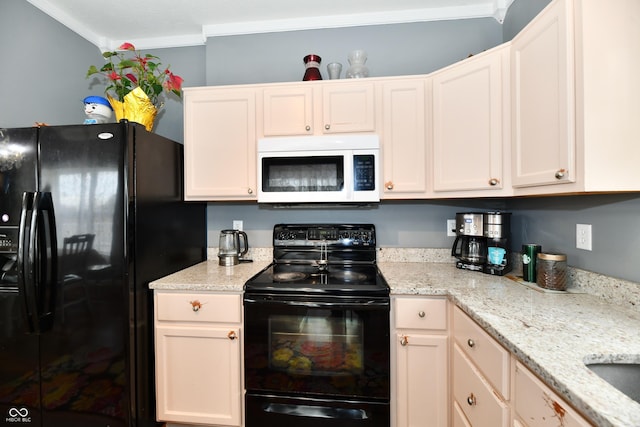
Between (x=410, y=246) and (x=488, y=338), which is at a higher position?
(x=410, y=246)

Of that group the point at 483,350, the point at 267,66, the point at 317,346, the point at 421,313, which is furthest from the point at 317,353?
the point at 267,66

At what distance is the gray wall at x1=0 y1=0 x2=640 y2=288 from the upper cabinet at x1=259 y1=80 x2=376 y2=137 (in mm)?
432

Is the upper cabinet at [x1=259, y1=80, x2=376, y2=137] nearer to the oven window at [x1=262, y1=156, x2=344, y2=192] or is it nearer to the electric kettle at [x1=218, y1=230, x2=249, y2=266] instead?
the oven window at [x1=262, y1=156, x2=344, y2=192]

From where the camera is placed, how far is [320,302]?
1487mm

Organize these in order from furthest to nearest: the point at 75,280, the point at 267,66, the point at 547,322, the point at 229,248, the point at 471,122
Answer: the point at 267,66, the point at 229,248, the point at 471,122, the point at 75,280, the point at 547,322

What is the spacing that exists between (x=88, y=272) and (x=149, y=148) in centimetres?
73

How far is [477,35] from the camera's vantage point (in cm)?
204

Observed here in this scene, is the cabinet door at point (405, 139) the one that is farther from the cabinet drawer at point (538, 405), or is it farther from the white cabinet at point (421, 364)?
the cabinet drawer at point (538, 405)

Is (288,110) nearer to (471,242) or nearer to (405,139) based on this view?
(405,139)

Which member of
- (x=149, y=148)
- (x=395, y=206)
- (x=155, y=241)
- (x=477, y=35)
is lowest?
(x=155, y=241)

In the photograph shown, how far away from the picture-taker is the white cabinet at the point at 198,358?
5.07 ft

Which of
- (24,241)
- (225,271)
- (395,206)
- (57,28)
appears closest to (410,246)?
(395,206)

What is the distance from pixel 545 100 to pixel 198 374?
7.19ft

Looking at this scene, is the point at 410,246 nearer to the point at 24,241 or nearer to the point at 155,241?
the point at 155,241
